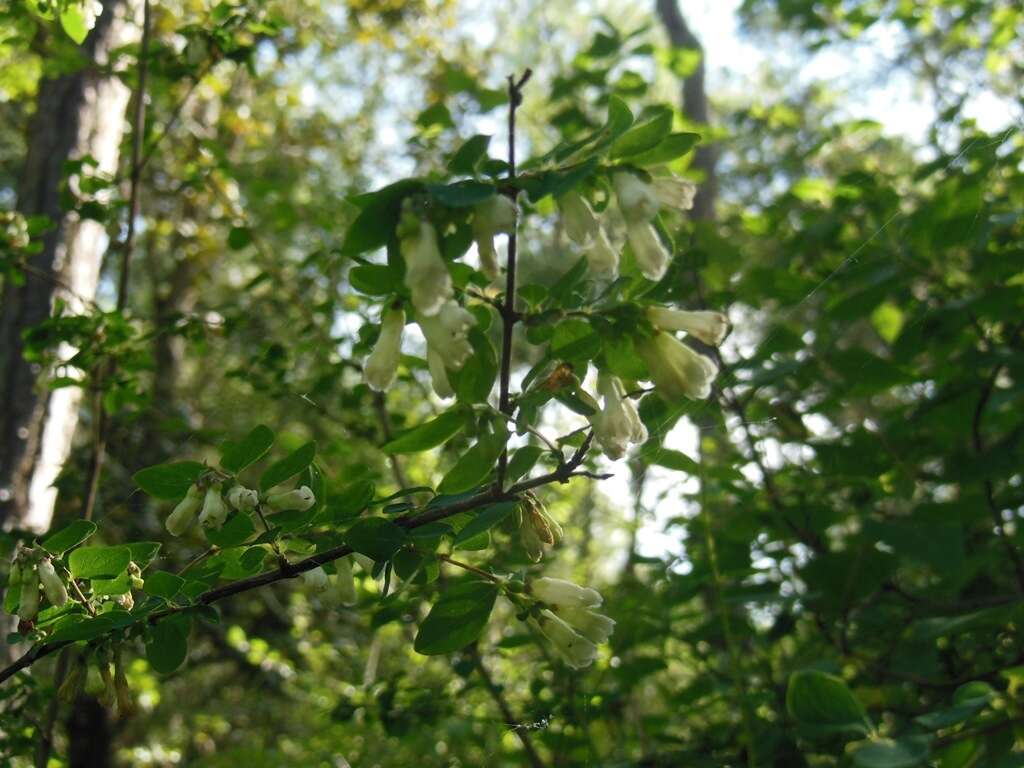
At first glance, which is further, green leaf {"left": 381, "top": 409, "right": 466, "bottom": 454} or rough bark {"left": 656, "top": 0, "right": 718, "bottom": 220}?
rough bark {"left": 656, "top": 0, "right": 718, "bottom": 220}

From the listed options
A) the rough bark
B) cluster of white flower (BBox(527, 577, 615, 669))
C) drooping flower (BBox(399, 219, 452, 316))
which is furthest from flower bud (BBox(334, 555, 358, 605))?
the rough bark

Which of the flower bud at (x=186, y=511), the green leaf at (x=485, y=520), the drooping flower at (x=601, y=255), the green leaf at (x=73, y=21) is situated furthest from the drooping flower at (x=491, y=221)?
the green leaf at (x=73, y=21)

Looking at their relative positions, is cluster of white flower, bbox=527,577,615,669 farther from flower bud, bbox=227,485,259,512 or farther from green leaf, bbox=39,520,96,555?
green leaf, bbox=39,520,96,555

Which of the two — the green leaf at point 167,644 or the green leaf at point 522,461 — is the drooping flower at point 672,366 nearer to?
the green leaf at point 522,461

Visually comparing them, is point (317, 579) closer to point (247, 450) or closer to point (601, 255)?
point (247, 450)


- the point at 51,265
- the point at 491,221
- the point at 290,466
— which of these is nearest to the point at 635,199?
the point at 491,221

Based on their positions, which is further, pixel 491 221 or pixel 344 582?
pixel 344 582

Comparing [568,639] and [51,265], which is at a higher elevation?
[51,265]
